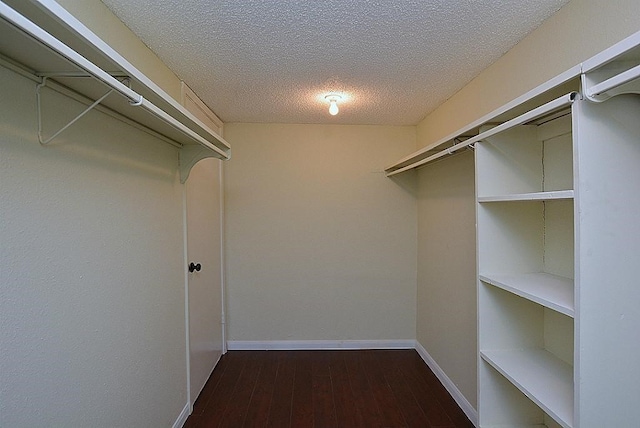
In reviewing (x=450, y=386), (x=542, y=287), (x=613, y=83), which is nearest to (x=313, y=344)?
(x=450, y=386)

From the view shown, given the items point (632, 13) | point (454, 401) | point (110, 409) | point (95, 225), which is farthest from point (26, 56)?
point (454, 401)

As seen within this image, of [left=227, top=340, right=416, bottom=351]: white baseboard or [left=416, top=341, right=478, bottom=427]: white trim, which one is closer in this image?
[left=416, top=341, right=478, bottom=427]: white trim

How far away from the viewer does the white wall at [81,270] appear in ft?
3.08

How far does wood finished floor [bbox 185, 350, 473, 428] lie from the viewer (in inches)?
87.8

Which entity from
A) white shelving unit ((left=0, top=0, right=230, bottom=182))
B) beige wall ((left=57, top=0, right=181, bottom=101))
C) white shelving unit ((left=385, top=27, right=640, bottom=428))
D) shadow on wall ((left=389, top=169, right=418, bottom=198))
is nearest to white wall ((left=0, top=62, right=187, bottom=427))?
white shelving unit ((left=0, top=0, right=230, bottom=182))

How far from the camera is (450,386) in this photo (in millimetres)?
2559

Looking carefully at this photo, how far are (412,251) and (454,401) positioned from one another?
1.39 meters

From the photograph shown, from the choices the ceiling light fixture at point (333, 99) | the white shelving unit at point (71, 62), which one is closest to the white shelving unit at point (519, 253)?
the ceiling light fixture at point (333, 99)

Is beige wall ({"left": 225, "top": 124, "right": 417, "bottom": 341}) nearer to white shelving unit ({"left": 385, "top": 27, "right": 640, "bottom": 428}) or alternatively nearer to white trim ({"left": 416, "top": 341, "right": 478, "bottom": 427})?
white trim ({"left": 416, "top": 341, "right": 478, "bottom": 427})

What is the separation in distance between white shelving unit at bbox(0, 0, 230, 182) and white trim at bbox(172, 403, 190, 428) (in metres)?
1.85

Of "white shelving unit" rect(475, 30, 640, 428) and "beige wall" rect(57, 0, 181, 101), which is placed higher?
"beige wall" rect(57, 0, 181, 101)

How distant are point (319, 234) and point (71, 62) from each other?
2.74 m

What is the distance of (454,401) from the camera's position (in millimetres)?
Result: 2449

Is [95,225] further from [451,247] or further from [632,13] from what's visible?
[451,247]
